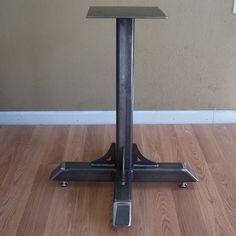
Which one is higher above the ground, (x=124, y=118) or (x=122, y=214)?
(x=124, y=118)

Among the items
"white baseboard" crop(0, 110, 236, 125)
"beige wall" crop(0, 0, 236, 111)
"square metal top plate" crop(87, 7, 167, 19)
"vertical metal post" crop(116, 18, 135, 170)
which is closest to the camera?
"square metal top plate" crop(87, 7, 167, 19)

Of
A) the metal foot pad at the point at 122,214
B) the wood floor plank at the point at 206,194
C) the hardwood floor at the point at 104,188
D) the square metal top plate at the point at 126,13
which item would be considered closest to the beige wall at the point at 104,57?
the hardwood floor at the point at 104,188

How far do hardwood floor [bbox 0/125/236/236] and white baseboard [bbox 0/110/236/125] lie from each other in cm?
5

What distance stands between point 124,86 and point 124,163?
14.8 inches

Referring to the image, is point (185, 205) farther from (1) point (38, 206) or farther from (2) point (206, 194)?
(1) point (38, 206)

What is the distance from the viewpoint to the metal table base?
4.91 feet

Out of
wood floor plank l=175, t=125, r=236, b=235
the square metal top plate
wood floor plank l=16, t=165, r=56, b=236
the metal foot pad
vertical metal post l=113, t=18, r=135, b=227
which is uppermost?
the square metal top plate

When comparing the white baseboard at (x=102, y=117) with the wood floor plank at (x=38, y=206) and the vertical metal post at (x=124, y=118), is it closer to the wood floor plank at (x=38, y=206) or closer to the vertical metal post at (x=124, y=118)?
the wood floor plank at (x=38, y=206)

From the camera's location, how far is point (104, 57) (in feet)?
7.29

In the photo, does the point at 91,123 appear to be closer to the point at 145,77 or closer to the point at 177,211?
the point at 145,77

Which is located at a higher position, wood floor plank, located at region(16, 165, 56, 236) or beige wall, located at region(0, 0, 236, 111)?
beige wall, located at region(0, 0, 236, 111)

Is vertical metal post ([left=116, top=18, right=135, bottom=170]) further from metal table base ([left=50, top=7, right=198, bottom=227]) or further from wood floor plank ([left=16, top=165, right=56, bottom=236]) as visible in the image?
wood floor plank ([left=16, top=165, right=56, bottom=236])

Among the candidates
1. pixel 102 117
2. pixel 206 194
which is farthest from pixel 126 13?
pixel 102 117

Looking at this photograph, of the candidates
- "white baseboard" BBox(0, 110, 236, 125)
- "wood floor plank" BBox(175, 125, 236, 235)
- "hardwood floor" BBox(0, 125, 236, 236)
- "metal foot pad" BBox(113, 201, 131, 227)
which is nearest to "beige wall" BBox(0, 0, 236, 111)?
"white baseboard" BBox(0, 110, 236, 125)
